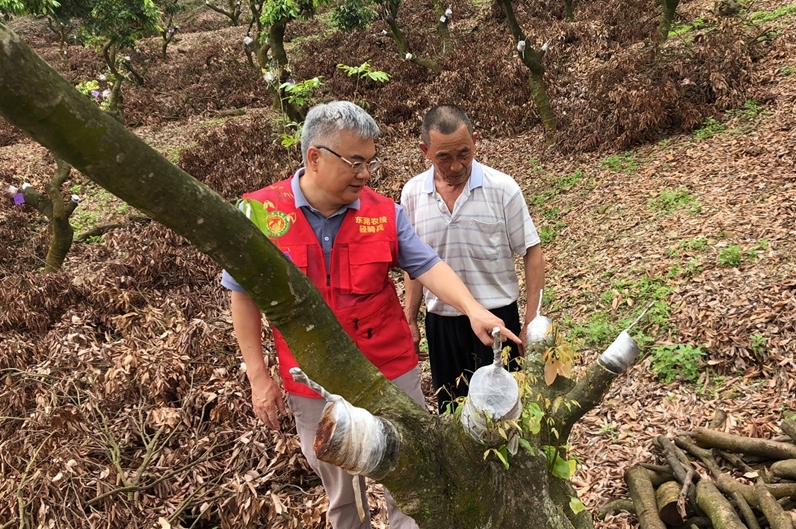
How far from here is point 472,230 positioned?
2.74m

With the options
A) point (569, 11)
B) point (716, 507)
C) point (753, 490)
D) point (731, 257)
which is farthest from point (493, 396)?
point (569, 11)

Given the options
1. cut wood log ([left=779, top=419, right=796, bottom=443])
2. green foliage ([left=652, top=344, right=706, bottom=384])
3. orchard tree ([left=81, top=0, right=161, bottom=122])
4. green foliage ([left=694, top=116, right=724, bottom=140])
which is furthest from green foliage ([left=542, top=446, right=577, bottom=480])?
orchard tree ([left=81, top=0, right=161, bottom=122])

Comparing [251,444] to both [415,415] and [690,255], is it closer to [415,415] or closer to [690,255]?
[415,415]

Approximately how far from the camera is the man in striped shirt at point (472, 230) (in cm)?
268

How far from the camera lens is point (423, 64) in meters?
12.1

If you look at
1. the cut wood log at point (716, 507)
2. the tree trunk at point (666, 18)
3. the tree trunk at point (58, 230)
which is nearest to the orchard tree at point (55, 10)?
the tree trunk at point (58, 230)

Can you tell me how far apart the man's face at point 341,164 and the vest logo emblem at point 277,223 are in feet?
0.60

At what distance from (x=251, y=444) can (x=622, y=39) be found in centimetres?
1056

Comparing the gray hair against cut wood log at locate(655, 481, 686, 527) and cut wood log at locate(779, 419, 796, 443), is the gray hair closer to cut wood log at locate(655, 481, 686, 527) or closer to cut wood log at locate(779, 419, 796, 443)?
cut wood log at locate(655, 481, 686, 527)

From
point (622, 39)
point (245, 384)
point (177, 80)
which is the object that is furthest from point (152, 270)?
point (177, 80)

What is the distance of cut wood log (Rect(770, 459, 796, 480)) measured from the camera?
243cm

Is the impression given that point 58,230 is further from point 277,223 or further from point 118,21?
point 118,21

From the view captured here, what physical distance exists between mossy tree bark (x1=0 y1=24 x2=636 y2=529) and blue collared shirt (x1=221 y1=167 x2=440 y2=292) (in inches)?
28.0

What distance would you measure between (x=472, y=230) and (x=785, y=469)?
1.81m
